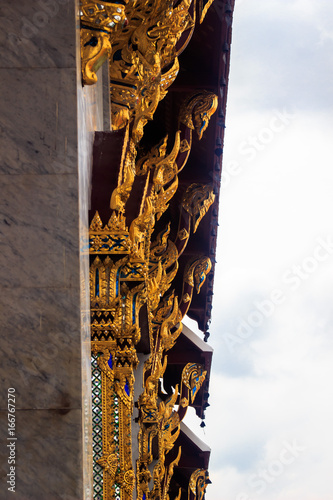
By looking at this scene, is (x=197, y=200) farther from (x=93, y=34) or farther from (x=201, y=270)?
(x=93, y=34)

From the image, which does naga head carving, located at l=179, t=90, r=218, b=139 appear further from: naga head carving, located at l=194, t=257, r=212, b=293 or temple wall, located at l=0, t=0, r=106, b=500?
temple wall, located at l=0, t=0, r=106, b=500

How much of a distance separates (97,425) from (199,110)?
573 centimetres

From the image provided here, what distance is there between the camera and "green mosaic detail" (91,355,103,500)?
24.0 feet

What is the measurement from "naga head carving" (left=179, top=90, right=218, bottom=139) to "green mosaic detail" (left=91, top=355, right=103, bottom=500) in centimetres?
537

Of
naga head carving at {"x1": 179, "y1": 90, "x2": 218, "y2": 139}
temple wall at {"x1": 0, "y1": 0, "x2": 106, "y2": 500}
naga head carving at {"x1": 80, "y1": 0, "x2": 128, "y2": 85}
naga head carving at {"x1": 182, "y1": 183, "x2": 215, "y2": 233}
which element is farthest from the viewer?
naga head carving at {"x1": 182, "y1": 183, "x2": 215, "y2": 233}

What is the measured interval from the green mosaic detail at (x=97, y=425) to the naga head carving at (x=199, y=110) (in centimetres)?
537

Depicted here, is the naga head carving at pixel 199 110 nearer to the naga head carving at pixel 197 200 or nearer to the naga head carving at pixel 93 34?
the naga head carving at pixel 197 200

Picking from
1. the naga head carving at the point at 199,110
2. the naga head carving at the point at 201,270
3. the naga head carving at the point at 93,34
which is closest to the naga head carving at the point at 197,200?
the naga head carving at the point at 199,110

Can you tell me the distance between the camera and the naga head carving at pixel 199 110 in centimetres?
1208

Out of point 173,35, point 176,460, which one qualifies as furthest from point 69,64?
point 176,460

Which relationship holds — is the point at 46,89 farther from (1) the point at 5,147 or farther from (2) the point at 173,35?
(2) the point at 173,35

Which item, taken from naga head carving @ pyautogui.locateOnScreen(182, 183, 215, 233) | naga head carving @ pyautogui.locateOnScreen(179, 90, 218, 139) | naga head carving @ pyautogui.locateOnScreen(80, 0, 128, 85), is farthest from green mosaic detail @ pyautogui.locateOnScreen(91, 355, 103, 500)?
naga head carving @ pyautogui.locateOnScreen(182, 183, 215, 233)

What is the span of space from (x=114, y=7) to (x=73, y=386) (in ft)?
6.86

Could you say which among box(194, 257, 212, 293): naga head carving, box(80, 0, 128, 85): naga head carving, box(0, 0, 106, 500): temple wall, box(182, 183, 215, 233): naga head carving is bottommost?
box(194, 257, 212, 293): naga head carving
